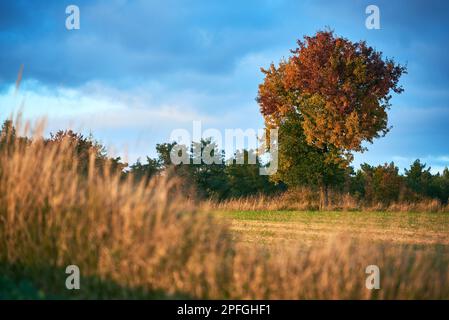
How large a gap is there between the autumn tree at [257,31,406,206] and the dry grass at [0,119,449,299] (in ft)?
67.5

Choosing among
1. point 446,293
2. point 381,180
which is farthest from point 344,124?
point 446,293

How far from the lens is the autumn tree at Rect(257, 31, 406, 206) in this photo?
26.8m

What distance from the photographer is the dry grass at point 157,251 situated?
5.68 metres

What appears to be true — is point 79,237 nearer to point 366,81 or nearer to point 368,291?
point 368,291

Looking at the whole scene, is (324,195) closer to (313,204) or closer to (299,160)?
(313,204)

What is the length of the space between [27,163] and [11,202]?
0.70 m

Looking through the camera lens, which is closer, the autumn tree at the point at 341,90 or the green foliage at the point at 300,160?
the autumn tree at the point at 341,90

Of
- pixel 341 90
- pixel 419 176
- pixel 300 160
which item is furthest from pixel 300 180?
pixel 419 176

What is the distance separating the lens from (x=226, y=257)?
6145 millimetres

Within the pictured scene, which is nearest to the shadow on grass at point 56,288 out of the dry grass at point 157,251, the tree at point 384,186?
the dry grass at point 157,251

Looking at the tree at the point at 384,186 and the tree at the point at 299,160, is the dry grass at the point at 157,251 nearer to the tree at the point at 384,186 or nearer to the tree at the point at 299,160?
the tree at the point at 299,160

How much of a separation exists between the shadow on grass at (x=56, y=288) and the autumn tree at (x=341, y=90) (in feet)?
73.5

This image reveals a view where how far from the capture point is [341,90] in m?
26.8

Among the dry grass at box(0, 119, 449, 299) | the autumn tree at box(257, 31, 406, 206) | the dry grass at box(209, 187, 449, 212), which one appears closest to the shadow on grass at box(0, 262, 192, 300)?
the dry grass at box(0, 119, 449, 299)
